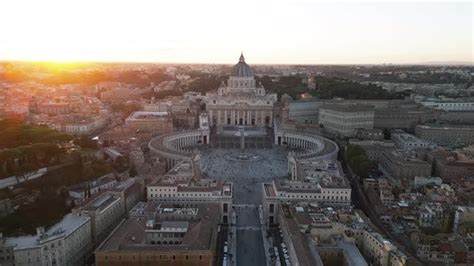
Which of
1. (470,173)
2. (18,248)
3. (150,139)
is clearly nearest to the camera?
(18,248)

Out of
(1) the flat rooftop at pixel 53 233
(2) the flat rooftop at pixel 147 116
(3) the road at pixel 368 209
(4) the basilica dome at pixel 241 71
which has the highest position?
(4) the basilica dome at pixel 241 71

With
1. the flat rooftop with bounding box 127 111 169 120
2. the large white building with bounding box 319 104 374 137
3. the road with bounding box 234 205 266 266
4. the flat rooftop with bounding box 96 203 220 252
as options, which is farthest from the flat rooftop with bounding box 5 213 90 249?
the large white building with bounding box 319 104 374 137

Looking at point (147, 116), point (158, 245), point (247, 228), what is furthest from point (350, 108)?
point (158, 245)

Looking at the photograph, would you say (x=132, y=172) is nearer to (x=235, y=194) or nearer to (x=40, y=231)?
(x=235, y=194)

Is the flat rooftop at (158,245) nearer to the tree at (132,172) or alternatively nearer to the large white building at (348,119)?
the tree at (132,172)

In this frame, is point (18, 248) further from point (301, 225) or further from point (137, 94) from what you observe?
point (137, 94)

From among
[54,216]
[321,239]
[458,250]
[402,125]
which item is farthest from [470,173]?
[54,216]

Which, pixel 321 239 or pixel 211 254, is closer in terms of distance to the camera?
pixel 211 254

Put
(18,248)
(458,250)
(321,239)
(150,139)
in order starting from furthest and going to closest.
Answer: (150,139), (321,239), (458,250), (18,248)

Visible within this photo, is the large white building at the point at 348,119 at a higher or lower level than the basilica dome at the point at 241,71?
lower

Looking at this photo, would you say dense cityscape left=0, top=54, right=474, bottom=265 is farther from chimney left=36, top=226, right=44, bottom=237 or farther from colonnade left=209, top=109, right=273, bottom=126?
colonnade left=209, top=109, right=273, bottom=126

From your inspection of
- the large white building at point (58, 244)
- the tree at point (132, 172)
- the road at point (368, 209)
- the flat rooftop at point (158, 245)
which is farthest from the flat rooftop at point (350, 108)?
the large white building at point (58, 244)
